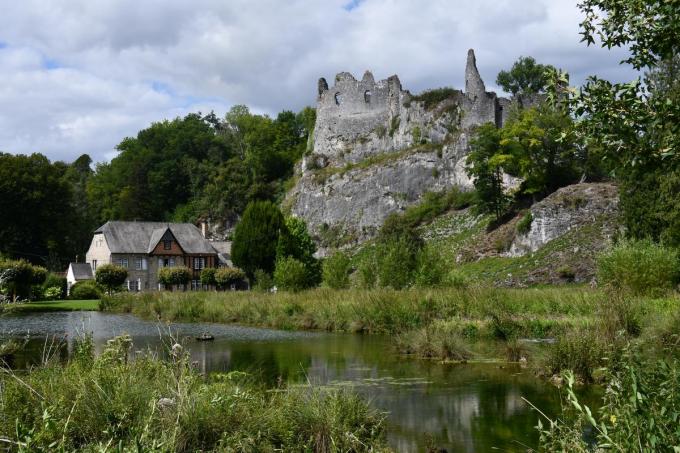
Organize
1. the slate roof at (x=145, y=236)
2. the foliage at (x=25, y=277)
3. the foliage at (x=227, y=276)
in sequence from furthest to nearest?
the slate roof at (x=145, y=236) → the foliage at (x=227, y=276) → the foliage at (x=25, y=277)

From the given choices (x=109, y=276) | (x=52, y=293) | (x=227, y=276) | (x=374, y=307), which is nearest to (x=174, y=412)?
(x=374, y=307)

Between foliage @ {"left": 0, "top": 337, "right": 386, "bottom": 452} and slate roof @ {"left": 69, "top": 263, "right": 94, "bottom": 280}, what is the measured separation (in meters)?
56.6

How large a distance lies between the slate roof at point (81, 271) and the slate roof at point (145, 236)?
9.04 ft

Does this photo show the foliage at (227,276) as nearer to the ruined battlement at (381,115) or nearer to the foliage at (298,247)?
the foliage at (298,247)

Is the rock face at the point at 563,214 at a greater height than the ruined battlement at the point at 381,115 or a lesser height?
lesser

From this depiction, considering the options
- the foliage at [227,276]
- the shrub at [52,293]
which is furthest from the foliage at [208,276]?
the shrub at [52,293]

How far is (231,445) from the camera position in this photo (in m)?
7.67

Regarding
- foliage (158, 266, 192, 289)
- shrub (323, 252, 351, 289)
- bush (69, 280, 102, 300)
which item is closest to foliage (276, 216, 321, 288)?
shrub (323, 252, 351, 289)

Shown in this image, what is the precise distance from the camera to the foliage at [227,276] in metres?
58.0

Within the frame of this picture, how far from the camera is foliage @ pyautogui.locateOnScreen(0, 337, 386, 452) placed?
749cm

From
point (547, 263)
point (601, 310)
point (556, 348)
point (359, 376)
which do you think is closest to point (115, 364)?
point (359, 376)

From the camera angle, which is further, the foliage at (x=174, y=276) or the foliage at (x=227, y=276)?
the foliage at (x=174, y=276)

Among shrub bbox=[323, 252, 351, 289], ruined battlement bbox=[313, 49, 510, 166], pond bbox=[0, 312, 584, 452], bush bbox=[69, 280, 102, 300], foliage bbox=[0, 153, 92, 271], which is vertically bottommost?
pond bbox=[0, 312, 584, 452]

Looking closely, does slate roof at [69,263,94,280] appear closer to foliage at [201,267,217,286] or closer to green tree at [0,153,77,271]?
green tree at [0,153,77,271]
